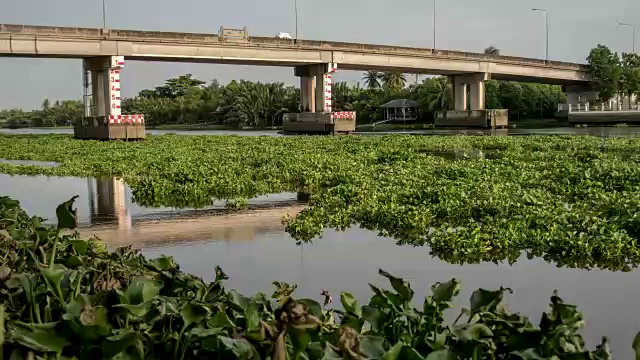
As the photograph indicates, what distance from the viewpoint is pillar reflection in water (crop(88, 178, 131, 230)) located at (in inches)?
399

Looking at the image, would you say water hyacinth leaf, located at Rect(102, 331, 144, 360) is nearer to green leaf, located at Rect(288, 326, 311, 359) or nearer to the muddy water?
green leaf, located at Rect(288, 326, 311, 359)

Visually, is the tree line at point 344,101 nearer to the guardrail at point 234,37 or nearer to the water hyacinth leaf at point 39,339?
the guardrail at point 234,37

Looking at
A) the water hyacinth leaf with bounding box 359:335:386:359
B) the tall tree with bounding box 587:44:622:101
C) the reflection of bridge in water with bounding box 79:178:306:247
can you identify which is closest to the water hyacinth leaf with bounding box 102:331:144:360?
the water hyacinth leaf with bounding box 359:335:386:359

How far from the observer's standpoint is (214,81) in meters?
113

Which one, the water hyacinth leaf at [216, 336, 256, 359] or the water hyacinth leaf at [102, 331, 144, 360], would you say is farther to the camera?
the water hyacinth leaf at [102, 331, 144, 360]

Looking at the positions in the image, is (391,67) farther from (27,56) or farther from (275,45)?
(27,56)

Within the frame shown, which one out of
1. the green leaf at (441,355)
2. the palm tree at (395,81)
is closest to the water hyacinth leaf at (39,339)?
the green leaf at (441,355)

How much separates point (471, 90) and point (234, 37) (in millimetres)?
25085

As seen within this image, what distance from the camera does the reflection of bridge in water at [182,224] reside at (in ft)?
28.1

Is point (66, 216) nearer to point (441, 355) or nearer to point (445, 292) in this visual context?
point (445, 292)

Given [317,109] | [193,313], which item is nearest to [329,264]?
[193,313]

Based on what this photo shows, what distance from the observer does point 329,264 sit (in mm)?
6938

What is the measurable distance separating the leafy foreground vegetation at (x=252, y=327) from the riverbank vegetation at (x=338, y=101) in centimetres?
7163

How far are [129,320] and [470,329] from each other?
1312mm
